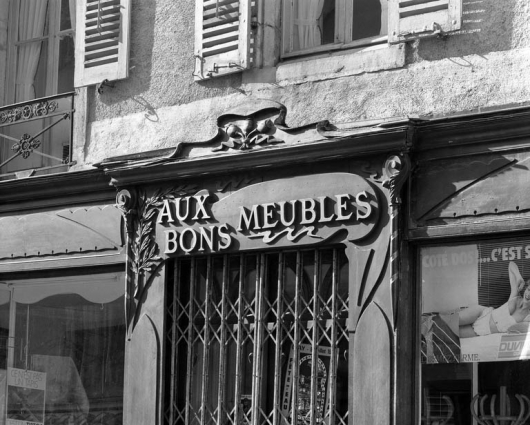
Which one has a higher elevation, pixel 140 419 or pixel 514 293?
pixel 514 293

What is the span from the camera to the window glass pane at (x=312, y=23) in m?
8.82

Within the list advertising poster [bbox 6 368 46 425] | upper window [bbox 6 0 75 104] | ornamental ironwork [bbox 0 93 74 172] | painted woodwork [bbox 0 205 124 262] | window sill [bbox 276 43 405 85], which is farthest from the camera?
upper window [bbox 6 0 75 104]

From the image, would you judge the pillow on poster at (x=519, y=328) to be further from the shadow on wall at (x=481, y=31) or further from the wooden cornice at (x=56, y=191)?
the wooden cornice at (x=56, y=191)

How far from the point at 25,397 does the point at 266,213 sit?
289 centimetres

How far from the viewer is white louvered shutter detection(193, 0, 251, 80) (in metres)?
8.89

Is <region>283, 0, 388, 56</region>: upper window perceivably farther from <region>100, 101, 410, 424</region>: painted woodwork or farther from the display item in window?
the display item in window

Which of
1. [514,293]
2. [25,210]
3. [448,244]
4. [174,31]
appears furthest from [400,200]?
[25,210]

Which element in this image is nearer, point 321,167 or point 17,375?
point 321,167

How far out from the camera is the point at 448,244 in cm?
783

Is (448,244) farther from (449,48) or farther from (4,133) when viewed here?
(4,133)

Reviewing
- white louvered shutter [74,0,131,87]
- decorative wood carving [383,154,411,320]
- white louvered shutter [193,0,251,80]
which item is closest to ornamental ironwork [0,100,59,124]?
white louvered shutter [74,0,131,87]

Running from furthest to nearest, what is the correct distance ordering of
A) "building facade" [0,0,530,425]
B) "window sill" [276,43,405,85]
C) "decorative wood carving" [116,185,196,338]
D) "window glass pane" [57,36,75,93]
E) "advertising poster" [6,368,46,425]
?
"window glass pane" [57,36,75,93], "advertising poster" [6,368,46,425], "decorative wood carving" [116,185,196,338], "window sill" [276,43,405,85], "building facade" [0,0,530,425]

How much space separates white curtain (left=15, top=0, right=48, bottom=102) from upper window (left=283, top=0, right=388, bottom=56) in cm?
270

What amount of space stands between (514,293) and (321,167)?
1564 mm
